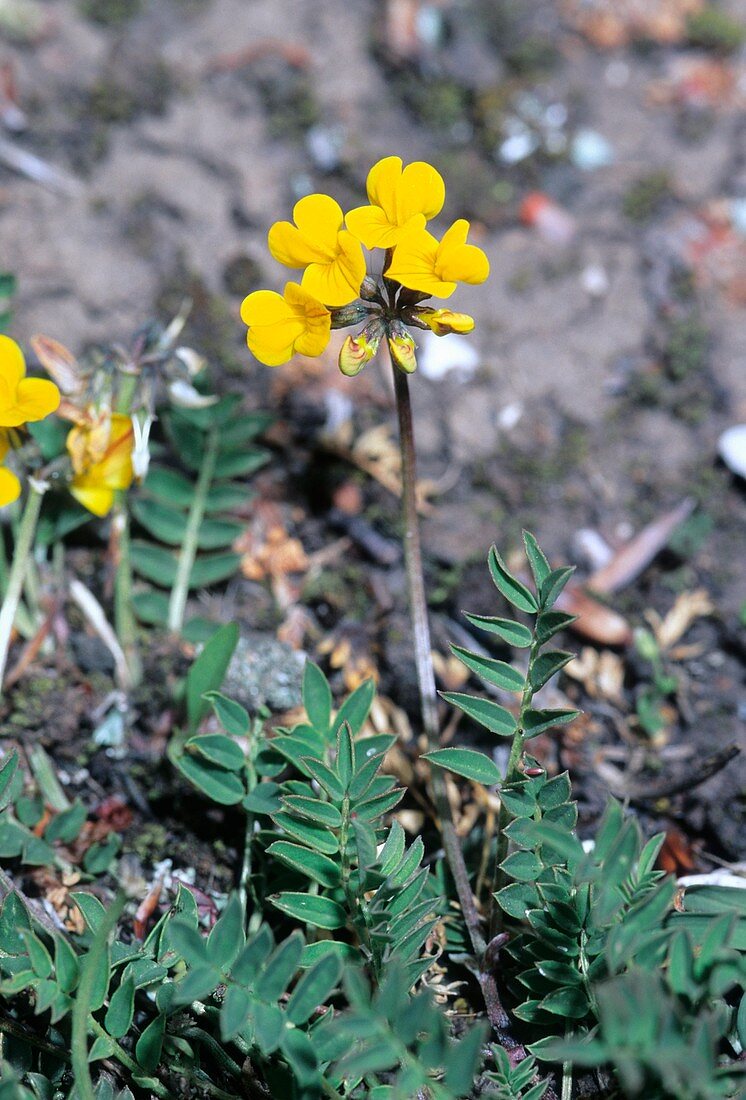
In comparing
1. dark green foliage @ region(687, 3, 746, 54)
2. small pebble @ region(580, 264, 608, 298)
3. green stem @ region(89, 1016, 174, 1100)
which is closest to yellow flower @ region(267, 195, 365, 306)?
green stem @ region(89, 1016, 174, 1100)

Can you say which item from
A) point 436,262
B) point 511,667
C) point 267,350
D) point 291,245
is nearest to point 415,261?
point 436,262

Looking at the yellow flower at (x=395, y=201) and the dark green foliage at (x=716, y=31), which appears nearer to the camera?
the yellow flower at (x=395, y=201)

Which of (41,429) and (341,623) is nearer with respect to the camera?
(41,429)

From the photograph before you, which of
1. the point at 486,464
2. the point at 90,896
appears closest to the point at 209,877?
the point at 90,896

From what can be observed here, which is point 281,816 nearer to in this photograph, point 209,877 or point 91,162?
point 209,877

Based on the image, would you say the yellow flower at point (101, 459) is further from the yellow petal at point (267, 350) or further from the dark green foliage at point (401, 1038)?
the dark green foliage at point (401, 1038)

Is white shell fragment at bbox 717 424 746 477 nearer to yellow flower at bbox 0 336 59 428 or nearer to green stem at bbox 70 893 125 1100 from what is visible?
yellow flower at bbox 0 336 59 428

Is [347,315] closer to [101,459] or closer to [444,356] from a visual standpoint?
[101,459]

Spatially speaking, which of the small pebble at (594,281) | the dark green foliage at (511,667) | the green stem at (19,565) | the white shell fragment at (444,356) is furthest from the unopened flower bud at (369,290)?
the small pebble at (594,281)
